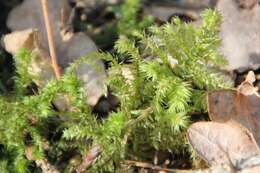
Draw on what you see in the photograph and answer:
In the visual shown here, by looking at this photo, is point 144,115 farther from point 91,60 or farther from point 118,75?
point 91,60

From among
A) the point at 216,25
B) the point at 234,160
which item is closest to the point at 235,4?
the point at 216,25

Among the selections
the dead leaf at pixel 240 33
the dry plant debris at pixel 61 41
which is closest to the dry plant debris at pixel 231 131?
the dead leaf at pixel 240 33

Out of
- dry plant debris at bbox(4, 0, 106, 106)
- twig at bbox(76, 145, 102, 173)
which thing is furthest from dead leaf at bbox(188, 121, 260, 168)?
dry plant debris at bbox(4, 0, 106, 106)

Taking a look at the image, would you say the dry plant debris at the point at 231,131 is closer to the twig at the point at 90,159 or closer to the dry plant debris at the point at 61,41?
the twig at the point at 90,159

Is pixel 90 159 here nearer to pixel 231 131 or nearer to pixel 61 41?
pixel 231 131

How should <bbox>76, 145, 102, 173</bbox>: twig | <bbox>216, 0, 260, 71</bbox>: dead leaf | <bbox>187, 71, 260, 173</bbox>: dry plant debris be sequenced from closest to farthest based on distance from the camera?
<bbox>187, 71, 260, 173</bbox>: dry plant debris → <bbox>76, 145, 102, 173</bbox>: twig → <bbox>216, 0, 260, 71</bbox>: dead leaf

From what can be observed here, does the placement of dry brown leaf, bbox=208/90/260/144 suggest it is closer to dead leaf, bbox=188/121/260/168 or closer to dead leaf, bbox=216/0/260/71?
dead leaf, bbox=188/121/260/168

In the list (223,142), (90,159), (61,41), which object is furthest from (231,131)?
(61,41)
